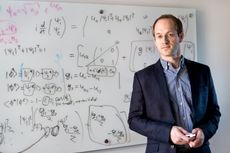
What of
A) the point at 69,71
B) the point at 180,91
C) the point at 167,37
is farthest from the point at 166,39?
the point at 69,71

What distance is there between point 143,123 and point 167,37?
48cm

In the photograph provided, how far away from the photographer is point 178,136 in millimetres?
1546

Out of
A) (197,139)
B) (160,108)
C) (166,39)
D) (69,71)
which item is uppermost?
(166,39)

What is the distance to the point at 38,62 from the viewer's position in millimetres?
2143

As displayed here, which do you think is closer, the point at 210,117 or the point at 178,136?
the point at 178,136

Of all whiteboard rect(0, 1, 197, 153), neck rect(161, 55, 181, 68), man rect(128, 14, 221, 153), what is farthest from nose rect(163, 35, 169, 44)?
whiteboard rect(0, 1, 197, 153)

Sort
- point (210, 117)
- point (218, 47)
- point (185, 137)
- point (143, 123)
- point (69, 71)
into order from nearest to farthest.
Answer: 1. point (185, 137)
2. point (143, 123)
3. point (210, 117)
4. point (69, 71)
5. point (218, 47)

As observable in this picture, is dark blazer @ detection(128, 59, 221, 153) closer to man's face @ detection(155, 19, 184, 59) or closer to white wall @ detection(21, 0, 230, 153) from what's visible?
man's face @ detection(155, 19, 184, 59)

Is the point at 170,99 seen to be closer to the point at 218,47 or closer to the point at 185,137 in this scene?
the point at 185,137

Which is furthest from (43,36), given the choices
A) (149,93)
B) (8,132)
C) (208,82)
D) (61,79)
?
(208,82)

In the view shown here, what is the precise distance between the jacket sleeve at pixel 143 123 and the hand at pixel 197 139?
12 centimetres

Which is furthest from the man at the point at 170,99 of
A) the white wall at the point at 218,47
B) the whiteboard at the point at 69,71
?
the white wall at the point at 218,47

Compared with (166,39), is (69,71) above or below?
below

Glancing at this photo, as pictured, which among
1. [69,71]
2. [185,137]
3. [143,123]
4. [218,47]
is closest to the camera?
[185,137]
